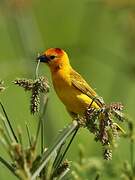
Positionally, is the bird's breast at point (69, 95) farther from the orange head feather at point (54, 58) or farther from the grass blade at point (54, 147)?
the grass blade at point (54, 147)

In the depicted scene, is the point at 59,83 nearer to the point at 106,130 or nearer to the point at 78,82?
the point at 78,82

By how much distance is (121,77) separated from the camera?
4465 millimetres

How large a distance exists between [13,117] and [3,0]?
5.79 meters

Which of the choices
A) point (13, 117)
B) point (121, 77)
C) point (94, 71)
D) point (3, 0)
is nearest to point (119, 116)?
point (3, 0)

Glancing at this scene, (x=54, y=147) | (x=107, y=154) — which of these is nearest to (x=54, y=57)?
(x=107, y=154)

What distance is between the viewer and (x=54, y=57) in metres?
3.88

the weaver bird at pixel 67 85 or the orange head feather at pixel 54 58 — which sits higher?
the orange head feather at pixel 54 58

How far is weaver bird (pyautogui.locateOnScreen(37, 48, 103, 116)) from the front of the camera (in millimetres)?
3678

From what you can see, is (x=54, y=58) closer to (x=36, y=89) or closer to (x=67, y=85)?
(x=67, y=85)

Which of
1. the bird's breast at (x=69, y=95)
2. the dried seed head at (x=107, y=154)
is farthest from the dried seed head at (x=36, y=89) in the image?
the bird's breast at (x=69, y=95)

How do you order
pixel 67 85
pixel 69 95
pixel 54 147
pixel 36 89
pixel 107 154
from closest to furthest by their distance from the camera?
1. pixel 54 147
2. pixel 107 154
3. pixel 36 89
4. pixel 69 95
5. pixel 67 85

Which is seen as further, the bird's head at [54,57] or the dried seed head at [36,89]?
the bird's head at [54,57]

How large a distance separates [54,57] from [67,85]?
0.20 m

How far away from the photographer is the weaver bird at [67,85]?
12.1 feet
